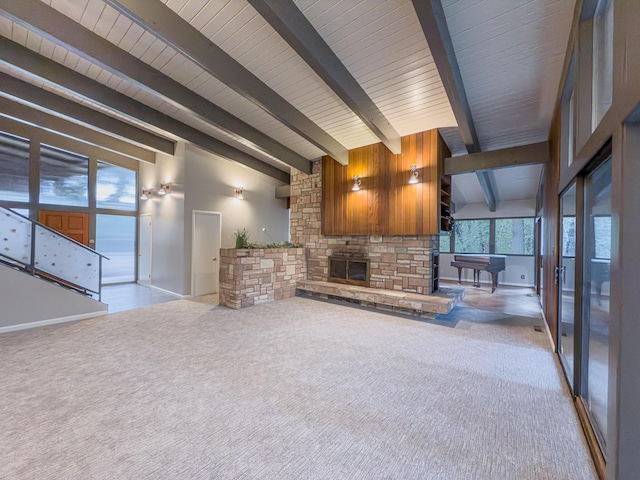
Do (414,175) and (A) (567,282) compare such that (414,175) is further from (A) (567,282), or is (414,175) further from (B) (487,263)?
(B) (487,263)

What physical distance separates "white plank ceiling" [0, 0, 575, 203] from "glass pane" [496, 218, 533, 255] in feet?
13.8

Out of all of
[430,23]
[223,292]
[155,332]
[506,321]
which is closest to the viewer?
[430,23]

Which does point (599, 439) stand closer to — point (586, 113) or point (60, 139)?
point (586, 113)

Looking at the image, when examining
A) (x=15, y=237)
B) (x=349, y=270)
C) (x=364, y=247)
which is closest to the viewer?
(x=15, y=237)

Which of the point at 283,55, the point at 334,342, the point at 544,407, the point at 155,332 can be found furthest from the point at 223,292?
the point at 544,407

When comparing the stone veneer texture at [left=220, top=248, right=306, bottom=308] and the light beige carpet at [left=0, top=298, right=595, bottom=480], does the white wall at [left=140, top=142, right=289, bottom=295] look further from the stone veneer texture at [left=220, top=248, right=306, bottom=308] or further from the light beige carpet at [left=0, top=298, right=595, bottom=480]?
the light beige carpet at [left=0, top=298, right=595, bottom=480]

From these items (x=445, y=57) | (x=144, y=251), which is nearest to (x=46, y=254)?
(x=144, y=251)

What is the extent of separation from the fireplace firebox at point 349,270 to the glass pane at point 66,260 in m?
4.49

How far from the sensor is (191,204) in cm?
620

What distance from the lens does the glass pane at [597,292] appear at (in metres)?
1.65

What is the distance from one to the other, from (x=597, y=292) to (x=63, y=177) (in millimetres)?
10007

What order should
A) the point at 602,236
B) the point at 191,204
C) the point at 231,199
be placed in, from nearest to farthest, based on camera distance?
the point at 602,236 → the point at 191,204 → the point at 231,199

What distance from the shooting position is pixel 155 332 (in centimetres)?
377

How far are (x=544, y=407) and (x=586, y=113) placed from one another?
7.48 ft
